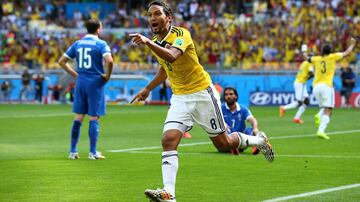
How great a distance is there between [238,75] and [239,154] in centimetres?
2386

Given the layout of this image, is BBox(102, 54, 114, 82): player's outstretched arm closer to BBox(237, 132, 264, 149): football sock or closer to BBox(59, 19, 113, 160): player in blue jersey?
BBox(59, 19, 113, 160): player in blue jersey

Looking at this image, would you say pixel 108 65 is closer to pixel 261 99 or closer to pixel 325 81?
pixel 325 81

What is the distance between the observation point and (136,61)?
44750 mm

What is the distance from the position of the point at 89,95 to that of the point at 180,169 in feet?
8.53

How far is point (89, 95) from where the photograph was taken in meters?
15.5

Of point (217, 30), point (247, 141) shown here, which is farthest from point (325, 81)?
point (217, 30)

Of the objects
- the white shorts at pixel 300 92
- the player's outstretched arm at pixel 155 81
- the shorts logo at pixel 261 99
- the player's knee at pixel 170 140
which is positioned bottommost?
the shorts logo at pixel 261 99

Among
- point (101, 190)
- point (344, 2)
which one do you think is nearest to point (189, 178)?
point (101, 190)

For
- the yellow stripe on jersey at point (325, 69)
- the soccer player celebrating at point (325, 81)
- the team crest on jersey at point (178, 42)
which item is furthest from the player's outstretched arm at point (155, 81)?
the yellow stripe on jersey at point (325, 69)

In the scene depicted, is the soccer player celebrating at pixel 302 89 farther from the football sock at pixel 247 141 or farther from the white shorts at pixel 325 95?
the football sock at pixel 247 141

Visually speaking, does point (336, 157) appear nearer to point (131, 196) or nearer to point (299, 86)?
point (131, 196)

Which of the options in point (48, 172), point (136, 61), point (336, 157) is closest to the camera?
point (48, 172)

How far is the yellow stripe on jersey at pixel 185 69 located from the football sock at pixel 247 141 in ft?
4.19

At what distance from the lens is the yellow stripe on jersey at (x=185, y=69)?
1030cm
